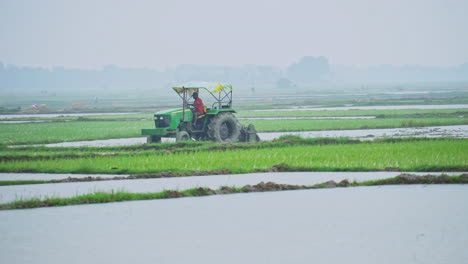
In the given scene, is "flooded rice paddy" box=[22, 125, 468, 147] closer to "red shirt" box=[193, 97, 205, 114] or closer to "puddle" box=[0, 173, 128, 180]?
"red shirt" box=[193, 97, 205, 114]

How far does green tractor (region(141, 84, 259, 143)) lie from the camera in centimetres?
1977

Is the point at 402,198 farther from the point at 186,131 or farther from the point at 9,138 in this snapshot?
the point at 9,138

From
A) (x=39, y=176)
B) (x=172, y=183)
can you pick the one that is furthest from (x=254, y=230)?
(x=39, y=176)

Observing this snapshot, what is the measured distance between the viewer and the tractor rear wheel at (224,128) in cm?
2014

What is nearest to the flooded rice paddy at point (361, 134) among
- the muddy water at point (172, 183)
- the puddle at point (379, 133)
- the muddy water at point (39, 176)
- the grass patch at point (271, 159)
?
the puddle at point (379, 133)

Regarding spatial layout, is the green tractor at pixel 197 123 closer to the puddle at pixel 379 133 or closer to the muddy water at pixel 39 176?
the puddle at pixel 379 133

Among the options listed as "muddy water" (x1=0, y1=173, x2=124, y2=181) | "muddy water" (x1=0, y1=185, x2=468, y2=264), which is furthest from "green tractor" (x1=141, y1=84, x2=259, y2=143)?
"muddy water" (x1=0, y1=185, x2=468, y2=264)

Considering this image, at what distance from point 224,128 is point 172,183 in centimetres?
809

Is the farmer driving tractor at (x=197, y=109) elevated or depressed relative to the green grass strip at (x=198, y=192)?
elevated

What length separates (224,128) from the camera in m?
20.8

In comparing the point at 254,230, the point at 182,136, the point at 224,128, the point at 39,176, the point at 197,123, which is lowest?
the point at 39,176

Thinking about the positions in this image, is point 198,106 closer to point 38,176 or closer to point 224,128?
point 224,128

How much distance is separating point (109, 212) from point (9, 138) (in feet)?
56.6

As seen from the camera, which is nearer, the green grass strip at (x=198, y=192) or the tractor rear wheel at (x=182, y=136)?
the green grass strip at (x=198, y=192)
